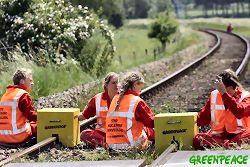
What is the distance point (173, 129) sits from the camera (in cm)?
744

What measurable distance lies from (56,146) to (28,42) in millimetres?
8801

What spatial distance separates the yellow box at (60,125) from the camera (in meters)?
8.20

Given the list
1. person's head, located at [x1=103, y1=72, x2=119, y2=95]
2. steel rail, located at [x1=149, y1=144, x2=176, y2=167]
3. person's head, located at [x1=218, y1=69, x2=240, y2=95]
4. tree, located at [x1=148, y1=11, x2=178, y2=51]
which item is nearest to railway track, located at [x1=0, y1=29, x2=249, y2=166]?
person's head, located at [x1=103, y1=72, x2=119, y2=95]

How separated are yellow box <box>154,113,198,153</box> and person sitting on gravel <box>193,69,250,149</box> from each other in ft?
0.41

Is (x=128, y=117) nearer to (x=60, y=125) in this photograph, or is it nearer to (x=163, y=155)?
(x=163, y=155)

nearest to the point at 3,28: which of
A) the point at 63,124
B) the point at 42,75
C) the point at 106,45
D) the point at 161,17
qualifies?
the point at 106,45

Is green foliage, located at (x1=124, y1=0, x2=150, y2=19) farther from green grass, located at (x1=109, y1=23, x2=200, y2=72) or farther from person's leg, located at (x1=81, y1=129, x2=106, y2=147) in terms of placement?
person's leg, located at (x1=81, y1=129, x2=106, y2=147)

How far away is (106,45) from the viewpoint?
18.6 m

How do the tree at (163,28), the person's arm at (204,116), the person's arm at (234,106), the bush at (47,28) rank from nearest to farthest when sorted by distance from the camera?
the person's arm at (234,106) → the person's arm at (204,116) → the bush at (47,28) → the tree at (163,28)

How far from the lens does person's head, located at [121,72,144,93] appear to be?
7.36 meters

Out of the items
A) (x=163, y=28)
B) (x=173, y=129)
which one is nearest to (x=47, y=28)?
(x=173, y=129)

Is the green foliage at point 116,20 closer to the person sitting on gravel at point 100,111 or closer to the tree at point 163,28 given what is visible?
the tree at point 163,28

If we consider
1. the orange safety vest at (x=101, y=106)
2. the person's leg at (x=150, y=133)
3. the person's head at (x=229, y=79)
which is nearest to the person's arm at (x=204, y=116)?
the person's head at (x=229, y=79)

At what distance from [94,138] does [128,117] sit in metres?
0.96
